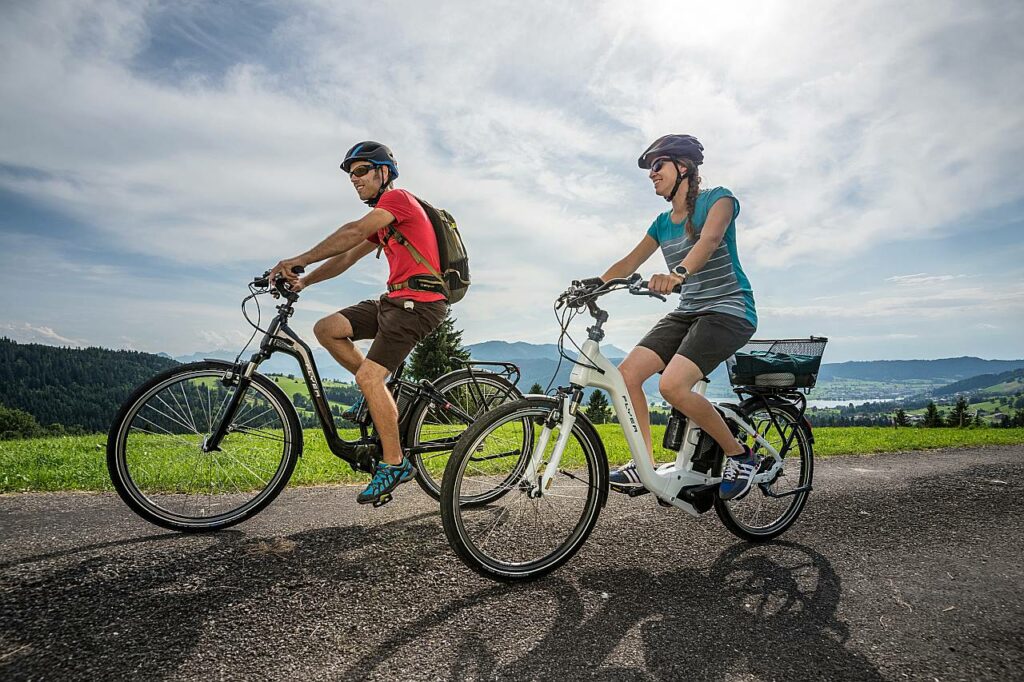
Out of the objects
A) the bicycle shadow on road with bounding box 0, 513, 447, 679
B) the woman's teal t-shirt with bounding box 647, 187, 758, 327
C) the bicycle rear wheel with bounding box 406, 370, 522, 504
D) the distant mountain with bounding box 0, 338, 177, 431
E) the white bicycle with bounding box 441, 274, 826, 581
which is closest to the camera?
the bicycle shadow on road with bounding box 0, 513, 447, 679

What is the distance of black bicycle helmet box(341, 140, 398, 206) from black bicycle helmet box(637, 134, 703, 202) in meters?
2.04

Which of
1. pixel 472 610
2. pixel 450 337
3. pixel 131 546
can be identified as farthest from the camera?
pixel 450 337

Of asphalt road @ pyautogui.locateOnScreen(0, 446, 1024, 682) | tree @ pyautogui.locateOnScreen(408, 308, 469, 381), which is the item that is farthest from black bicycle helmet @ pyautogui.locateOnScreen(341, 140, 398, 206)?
tree @ pyautogui.locateOnScreen(408, 308, 469, 381)

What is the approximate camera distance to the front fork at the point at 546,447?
3.72 m

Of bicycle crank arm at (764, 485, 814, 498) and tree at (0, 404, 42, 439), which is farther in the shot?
tree at (0, 404, 42, 439)

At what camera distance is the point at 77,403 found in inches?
4188

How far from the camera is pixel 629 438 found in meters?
4.12

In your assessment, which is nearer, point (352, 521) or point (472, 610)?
point (472, 610)

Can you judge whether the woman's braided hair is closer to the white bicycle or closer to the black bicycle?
the white bicycle

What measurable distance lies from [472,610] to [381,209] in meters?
2.85

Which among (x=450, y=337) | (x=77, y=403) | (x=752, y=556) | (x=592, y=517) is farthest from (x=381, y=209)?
(x=77, y=403)

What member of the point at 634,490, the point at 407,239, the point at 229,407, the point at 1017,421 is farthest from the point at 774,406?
the point at 1017,421

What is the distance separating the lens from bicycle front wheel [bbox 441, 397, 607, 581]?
345 centimetres

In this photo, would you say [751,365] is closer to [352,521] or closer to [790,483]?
[790,483]
